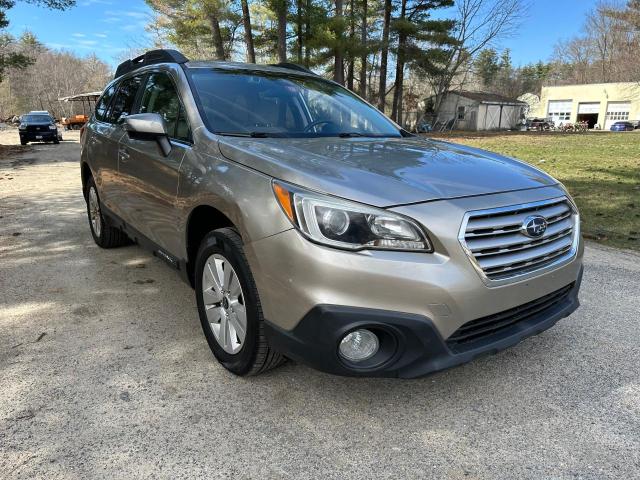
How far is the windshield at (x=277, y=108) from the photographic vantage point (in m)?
3.12

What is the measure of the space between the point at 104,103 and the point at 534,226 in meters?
4.51

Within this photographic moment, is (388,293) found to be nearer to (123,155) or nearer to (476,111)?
(123,155)

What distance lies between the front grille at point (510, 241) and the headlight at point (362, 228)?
22cm

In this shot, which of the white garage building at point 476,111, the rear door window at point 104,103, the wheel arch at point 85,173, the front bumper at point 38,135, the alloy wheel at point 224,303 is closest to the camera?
the alloy wheel at point 224,303

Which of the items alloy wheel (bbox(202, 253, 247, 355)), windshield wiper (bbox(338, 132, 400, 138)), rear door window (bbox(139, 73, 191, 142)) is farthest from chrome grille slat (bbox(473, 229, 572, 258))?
rear door window (bbox(139, 73, 191, 142))

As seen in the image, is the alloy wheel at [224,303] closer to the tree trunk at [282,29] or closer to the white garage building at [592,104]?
the tree trunk at [282,29]

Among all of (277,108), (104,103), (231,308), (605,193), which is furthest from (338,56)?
(231,308)

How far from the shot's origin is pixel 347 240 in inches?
81.0

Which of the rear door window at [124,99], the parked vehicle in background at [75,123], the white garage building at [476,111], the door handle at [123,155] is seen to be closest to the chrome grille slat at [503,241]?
the door handle at [123,155]

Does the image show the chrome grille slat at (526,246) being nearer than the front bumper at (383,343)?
No

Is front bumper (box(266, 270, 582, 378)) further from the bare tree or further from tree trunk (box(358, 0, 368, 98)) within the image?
the bare tree

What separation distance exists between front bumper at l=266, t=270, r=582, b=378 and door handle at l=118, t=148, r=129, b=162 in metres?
2.27

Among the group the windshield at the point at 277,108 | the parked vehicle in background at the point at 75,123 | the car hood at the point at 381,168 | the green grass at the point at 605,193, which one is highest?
the parked vehicle in background at the point at 75,123

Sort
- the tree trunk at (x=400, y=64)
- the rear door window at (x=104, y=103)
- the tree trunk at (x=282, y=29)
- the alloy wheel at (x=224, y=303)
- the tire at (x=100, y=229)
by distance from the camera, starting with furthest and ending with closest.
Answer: the tree trunk at (x=400, y=64)
the tree trunk at (x=282, y=29)
the tire at (x=100, y=229)
the rear door window at (x=104, y=103)
the alloy wheel at (x=224, y=303)
